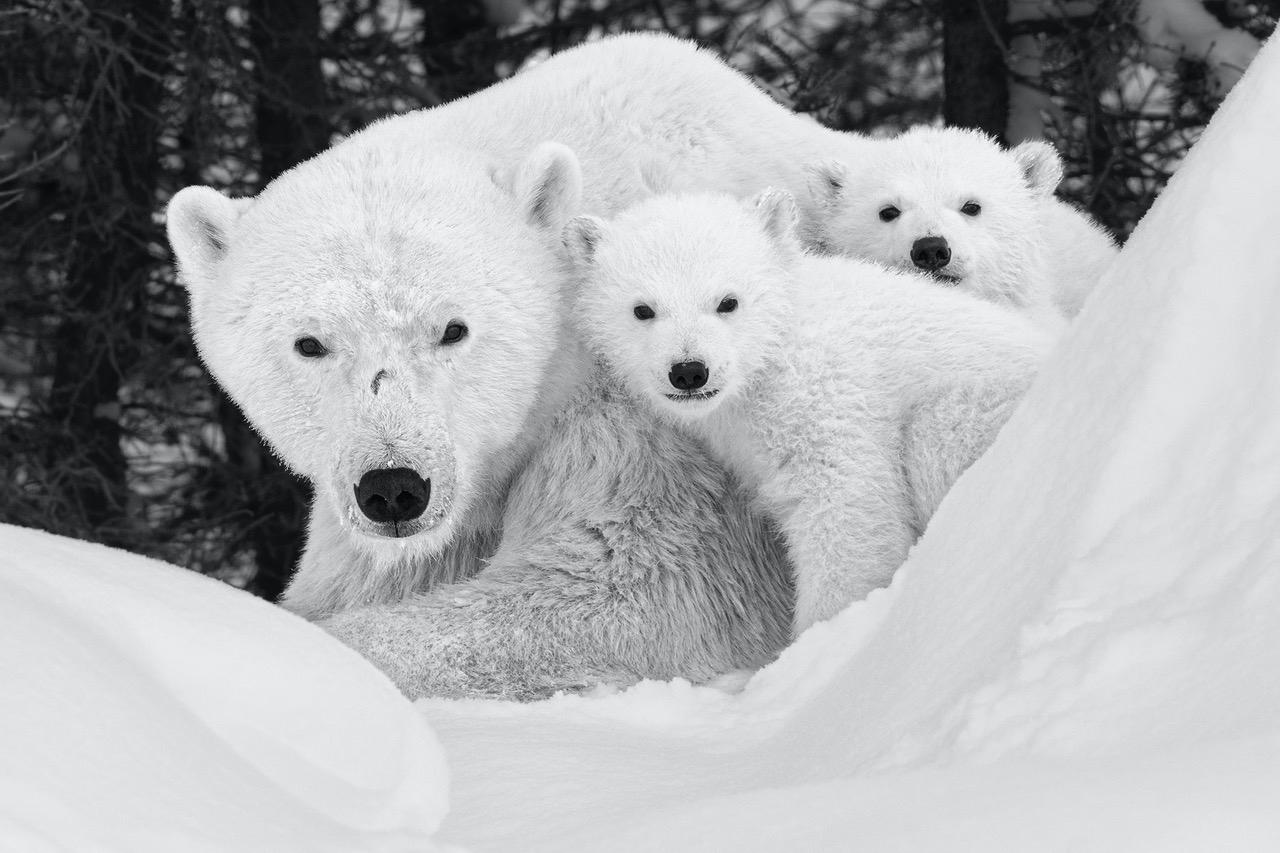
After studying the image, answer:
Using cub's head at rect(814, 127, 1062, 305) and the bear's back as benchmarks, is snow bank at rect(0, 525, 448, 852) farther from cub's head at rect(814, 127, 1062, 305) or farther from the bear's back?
cub's head at rect(814, 127, 1062, 305)

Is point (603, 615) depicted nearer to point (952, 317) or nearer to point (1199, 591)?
point (952, 317)

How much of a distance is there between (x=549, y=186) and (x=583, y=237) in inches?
6.2

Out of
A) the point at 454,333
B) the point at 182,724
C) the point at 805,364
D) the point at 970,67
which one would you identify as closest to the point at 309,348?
the point at 454,333

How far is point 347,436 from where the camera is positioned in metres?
3.33

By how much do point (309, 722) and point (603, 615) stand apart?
1.43 metres

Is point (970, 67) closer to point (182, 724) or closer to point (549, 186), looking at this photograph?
point (549, 186)

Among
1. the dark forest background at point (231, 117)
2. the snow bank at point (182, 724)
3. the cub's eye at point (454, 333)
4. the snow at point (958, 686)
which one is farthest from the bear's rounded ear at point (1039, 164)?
the snow bank at point (182, 724)

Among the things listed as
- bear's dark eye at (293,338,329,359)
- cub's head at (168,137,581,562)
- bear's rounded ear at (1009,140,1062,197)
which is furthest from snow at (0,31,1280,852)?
bear's rounded ear at (1009,140,1062,197)

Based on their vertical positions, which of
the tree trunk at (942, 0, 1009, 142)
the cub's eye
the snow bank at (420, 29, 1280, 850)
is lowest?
the tree trunk at (942, 0, 1009, 142)

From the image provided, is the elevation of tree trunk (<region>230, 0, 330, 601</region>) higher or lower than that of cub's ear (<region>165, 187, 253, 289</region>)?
lower

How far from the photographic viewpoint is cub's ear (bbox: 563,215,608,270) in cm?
374

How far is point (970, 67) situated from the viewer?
7.64 m

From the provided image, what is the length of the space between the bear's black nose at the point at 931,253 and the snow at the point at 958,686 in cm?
169

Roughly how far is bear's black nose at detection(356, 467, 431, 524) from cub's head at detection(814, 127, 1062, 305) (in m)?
1.68
